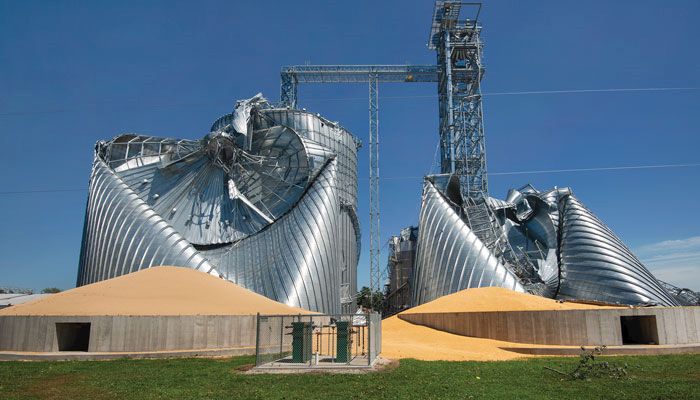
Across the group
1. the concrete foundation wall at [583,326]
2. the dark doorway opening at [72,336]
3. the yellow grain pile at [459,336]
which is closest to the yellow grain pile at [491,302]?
the yellow grain pile at [459,336]

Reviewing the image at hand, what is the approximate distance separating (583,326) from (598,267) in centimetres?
2054

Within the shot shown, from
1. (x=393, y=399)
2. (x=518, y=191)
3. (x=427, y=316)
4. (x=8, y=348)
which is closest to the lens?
(x=393, y=399)

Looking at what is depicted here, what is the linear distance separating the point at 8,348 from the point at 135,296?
721 cm

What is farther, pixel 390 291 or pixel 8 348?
pixel 390 291

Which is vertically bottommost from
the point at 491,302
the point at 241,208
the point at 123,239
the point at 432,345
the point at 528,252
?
the point at 432,345

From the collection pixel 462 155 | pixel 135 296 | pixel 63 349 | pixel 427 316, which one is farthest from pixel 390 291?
pixel 63 349

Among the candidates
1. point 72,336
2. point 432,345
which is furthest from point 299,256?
point 72,336

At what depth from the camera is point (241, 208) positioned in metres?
62.1

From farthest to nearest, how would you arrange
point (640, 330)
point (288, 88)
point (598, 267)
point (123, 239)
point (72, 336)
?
point (288, 88) < point (123, 239) < point (598, 267) < point (640, 330) < point (72, 336)

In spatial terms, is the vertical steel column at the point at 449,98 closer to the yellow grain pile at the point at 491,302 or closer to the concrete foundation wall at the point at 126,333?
the yellow grain pile at the point at 491,302

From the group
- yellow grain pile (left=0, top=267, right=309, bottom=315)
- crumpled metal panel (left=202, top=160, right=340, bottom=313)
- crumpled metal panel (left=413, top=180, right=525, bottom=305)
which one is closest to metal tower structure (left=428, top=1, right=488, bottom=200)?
crumpled metal panel (left=413, top=180, right=525, bottom=305)

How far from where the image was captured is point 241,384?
Result: 1572 cm

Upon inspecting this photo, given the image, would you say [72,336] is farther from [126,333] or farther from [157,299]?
[157,299]

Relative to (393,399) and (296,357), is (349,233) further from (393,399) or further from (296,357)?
(393,399)
